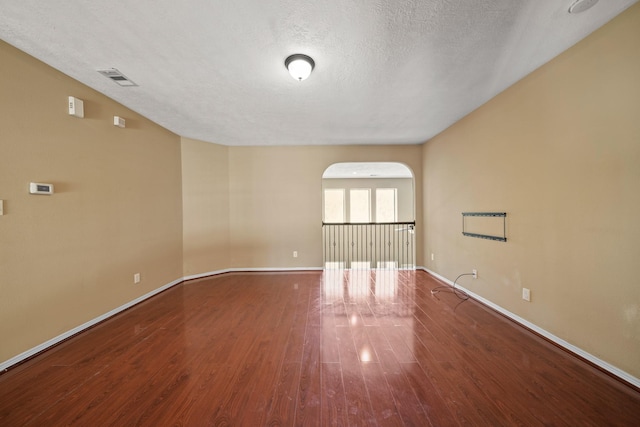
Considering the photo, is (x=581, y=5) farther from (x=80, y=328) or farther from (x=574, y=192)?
(x=80, y=328)

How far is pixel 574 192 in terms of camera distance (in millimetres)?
1971

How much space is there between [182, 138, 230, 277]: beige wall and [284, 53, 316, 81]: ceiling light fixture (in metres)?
3.01

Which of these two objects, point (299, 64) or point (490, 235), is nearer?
point (299, 64)

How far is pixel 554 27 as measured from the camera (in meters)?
1.73

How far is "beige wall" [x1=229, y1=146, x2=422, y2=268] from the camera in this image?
15.6ft

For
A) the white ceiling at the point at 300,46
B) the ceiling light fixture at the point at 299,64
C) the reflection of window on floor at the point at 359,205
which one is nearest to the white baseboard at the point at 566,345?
the white ceiling at the point at 300,46

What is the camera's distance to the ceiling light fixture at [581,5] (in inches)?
59.0

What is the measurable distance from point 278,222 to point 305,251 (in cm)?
82

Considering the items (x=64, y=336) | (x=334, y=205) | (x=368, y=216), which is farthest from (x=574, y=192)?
(x=334, y=205)

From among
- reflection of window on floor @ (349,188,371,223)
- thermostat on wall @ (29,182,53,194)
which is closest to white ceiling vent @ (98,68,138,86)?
thermostat on wall @ (29,182,53,194)

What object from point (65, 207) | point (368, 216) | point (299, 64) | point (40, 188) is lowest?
point (368, 216)

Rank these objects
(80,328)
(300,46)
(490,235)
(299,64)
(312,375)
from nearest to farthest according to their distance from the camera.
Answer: (312,375)
(300,46)
(299,64)
(80,328)
(490,235)

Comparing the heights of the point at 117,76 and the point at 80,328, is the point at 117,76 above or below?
above

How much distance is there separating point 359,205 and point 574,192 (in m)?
6.98
